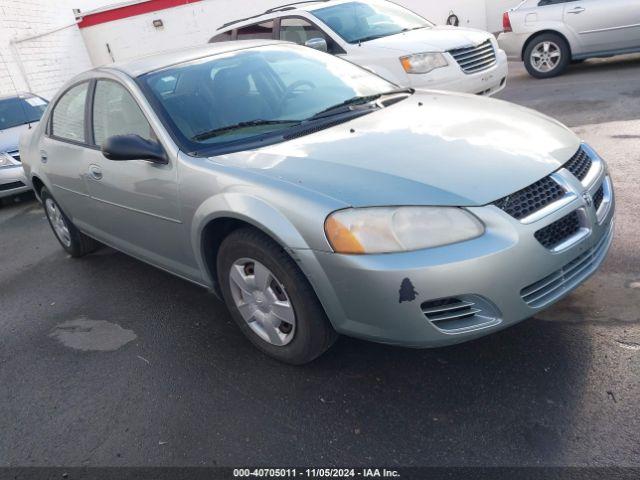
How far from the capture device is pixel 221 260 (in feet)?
9.64

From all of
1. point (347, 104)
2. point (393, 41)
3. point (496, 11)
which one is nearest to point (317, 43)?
point (393, 41)

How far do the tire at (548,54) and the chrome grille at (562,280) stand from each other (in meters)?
7.66

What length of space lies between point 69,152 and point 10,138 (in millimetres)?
4681

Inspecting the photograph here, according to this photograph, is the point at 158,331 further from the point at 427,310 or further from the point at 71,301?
the point at 427,310

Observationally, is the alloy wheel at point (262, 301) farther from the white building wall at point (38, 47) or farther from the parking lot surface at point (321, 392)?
the white building wall at point (38, 47)

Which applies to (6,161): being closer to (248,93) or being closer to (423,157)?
(248,93)

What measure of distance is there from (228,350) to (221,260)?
1.88 ft

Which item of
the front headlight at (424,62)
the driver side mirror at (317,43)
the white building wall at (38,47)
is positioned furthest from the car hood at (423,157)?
the white building wall at (38,47)

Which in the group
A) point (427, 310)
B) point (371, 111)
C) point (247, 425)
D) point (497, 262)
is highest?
point (371, 111)

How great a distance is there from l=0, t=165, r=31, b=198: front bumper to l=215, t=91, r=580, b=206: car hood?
5862mm

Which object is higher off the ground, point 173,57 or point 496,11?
point 173,57

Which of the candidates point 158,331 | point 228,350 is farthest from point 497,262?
point 158,331

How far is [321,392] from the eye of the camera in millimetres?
2697

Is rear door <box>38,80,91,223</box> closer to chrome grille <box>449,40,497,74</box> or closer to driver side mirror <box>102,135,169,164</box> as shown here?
driver side mirror <box>102,135,169,164</box>
